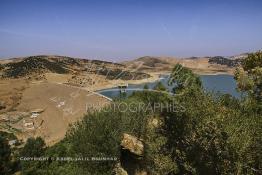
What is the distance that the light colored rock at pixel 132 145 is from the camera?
34438 mm

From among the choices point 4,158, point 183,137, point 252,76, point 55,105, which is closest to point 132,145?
point 183,137

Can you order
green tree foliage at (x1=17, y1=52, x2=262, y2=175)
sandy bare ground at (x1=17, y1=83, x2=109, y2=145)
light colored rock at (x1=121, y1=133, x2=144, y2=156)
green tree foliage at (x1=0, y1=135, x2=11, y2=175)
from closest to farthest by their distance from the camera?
green tree foliage at (x1=17, y1=52, x2=262, y2=175) → light colored rock at (x1=121, y1=133, x2=144, y2=156) → green tree foliage at (x1=0, y1=135, x2=11, y2=175) → sandy bare ground at (x1=17, y1=83, x2=109, y2=145)

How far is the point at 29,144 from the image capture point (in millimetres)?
55625

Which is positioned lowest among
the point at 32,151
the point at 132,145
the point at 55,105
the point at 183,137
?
the point at 55,105

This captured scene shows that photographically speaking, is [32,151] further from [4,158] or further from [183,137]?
[183,137]

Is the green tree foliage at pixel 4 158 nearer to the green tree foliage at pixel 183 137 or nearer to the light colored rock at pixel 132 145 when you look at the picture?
the green tree foliage at pixel 183 137

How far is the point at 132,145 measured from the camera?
34.8 meters

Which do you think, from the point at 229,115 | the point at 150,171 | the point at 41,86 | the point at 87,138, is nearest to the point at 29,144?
the point at 87,138

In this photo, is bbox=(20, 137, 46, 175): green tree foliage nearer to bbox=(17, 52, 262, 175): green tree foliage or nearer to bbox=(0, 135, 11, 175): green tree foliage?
bbox=(0, 135, 11, 175): green tree foliage

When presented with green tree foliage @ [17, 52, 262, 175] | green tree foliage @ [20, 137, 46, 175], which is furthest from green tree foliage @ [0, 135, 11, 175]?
green tree foliage @ [17, 52, 262, 175]

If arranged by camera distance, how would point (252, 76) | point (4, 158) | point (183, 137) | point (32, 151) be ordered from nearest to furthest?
point (183, 137) → point (252, 76) → point (32, 151) → point (4, 158)

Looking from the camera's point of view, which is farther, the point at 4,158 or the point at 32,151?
the point at 4,158

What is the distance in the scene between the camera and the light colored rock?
113 feet

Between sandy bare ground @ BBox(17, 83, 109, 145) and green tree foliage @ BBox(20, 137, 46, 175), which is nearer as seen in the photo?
green tree foliage @ BBox(20, 137, 46, 175)
